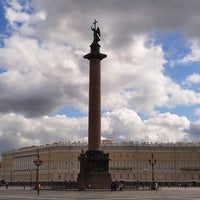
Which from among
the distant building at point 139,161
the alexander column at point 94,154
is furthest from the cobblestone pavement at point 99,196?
the distant building at point 139,161

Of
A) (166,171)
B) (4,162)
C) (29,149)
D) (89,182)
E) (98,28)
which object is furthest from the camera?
(4,162)

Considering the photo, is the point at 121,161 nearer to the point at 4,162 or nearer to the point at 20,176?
the point at 20,176

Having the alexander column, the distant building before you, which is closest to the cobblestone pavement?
the alexander column

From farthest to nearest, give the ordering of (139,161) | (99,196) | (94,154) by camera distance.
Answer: (139,161) → (94,154) → (99,196)

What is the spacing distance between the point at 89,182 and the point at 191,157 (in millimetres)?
71110

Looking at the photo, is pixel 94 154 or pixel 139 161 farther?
pixel 139 161

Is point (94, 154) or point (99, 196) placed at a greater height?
point (94, 154)

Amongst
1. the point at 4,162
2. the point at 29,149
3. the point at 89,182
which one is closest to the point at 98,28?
the point at 89,182

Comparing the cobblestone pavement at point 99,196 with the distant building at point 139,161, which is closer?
the cobblestone pavement at point 99,196

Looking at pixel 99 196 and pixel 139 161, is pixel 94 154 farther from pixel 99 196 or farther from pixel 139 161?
pixel 139 161

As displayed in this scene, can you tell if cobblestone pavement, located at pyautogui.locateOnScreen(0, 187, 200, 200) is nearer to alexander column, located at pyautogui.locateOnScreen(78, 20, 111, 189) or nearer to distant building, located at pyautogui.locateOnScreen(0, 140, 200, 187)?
alexander column, located at pyautogui.locateOnScreen(78, 20, 111, 189)

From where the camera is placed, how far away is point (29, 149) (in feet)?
422

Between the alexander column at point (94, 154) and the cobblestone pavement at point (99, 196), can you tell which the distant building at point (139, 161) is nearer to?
the alexander column at point (94, 154)

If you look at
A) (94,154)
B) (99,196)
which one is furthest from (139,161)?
(99,196)
